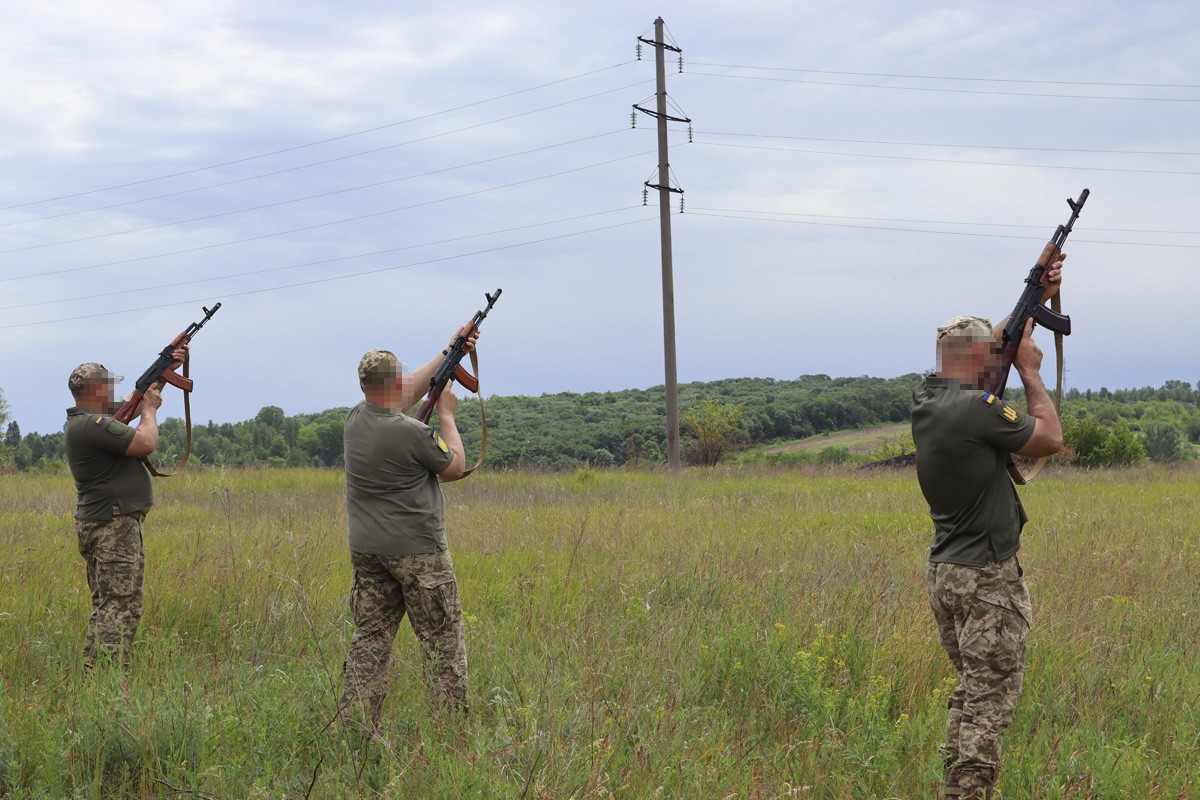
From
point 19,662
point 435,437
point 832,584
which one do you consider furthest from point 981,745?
point 19,662

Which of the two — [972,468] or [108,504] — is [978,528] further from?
[108,504]

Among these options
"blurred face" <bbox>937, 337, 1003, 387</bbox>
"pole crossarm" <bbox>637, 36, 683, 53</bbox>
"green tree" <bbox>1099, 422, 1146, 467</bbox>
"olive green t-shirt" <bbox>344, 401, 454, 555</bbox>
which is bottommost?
"green tree" <bbox>1099, 422, 1146, 467</bbox>

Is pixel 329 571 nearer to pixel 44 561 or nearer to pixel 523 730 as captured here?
pixel 44 561

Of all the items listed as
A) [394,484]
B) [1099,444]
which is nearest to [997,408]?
[394,484]

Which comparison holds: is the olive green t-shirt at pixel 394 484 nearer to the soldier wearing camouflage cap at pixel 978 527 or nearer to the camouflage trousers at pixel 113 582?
the camouflage trousers at pixel 113 582

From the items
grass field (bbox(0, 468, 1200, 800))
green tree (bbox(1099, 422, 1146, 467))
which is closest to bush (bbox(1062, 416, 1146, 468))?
green tree (bbox(1099, 422, 1146, 467))

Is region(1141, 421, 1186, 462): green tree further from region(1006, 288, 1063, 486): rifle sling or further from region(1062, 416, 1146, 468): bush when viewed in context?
region(1006, 288, 1063, 486): rifle sling

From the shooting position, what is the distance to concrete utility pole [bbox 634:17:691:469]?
2557cm

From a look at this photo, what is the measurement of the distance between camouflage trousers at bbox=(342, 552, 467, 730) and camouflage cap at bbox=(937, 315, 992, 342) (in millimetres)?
2672

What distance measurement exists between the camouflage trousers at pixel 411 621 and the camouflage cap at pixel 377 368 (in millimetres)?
897

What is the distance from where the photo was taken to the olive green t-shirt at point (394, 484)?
5.10 m

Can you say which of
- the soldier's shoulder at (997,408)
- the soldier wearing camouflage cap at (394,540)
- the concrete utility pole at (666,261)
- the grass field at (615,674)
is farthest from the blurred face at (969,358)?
the concrete utility pole at (666,261)

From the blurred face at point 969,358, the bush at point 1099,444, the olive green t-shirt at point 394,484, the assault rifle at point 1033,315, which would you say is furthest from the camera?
the bush at point 1099,444

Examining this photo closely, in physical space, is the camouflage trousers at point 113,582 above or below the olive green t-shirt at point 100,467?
below
